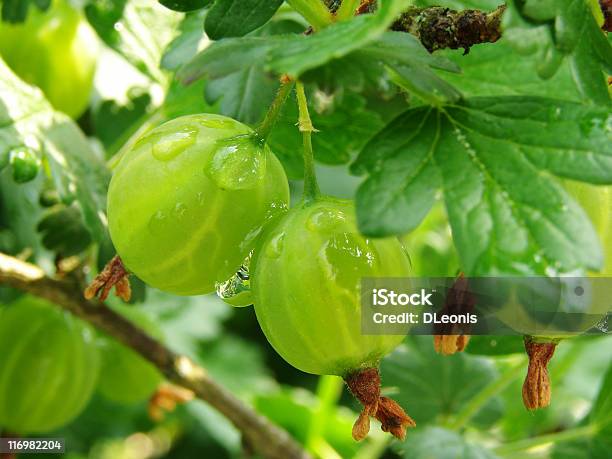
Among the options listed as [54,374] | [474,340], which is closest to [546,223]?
[474,340]

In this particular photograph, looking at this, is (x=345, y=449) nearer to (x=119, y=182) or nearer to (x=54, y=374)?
(x=54, y=374)

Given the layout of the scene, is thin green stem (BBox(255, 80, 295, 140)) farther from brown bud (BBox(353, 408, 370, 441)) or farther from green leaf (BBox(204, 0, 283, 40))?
brown bud (BBox(353, 408, 370, 441))

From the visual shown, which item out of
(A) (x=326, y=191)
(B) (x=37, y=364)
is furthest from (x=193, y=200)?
(A) (x=326, y=191)

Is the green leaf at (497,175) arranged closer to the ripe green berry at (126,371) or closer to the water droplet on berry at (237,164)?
the water droplet on berry at (237,164)

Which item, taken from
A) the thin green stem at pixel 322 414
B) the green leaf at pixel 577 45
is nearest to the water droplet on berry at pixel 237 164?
the green leaf at pixel 577 45

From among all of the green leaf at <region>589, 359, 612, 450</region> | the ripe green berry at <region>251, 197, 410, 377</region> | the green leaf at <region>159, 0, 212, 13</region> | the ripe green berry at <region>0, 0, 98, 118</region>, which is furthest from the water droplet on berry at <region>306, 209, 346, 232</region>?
the ripe green berry at <region>0, 0, 98, 118</region>
